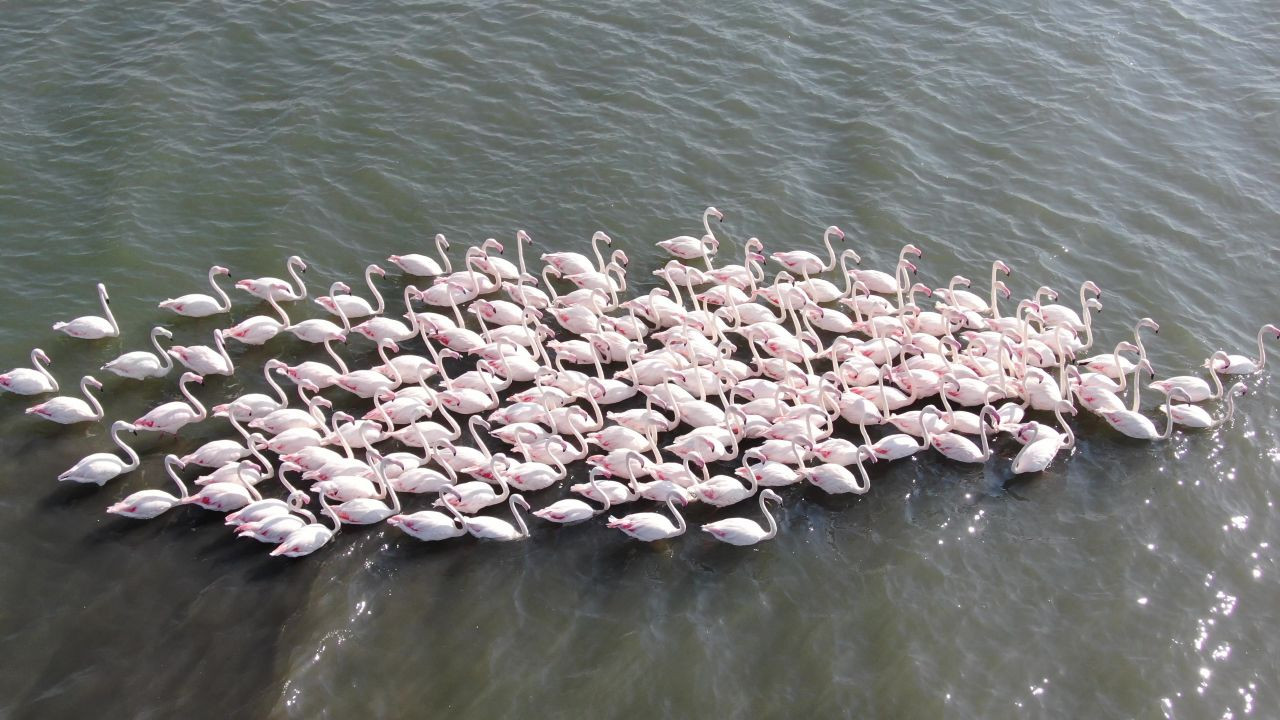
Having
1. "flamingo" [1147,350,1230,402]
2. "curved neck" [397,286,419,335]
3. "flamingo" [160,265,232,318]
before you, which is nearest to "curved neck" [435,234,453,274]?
"curved neck" [397,286,419,335]

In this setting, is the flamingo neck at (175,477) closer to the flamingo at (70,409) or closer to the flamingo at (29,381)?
the flamingo at (70,409)

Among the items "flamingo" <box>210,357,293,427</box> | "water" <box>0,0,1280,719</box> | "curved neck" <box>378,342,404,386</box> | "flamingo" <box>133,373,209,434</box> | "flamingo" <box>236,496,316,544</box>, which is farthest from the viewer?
"curved neck" <box>378,342,404,386</box>

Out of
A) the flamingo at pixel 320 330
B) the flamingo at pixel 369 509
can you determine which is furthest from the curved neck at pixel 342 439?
the flamingo at pixel 320 330

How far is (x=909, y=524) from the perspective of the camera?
1551cm

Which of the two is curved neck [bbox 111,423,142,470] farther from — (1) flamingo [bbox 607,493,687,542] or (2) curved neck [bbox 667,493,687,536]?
(2) curved neck [bbox 667,493,687,536]

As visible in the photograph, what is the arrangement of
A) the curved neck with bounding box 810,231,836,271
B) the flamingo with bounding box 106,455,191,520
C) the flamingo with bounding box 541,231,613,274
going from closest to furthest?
the flamingo with bounding box 106,455,191,520
the flamingo with bounding box 541,231,613,274
the curved neck with bounding box 810,231,836,271

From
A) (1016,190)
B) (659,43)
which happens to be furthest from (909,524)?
(659,43)

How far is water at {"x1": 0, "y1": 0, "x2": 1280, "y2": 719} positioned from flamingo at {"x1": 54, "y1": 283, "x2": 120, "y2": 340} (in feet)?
1.23

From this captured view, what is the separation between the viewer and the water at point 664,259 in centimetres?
1329

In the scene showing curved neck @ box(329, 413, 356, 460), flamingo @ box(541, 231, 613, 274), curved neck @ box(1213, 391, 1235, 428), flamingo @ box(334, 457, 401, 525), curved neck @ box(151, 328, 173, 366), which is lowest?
curved neck @ box(1213, 391, 1235, 428)

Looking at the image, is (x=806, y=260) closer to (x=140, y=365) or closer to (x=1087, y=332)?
(x=1087, y=332)

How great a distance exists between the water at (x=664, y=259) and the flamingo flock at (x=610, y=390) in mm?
467

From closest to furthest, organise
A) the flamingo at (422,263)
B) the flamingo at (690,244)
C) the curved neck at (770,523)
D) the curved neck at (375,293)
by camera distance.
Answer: the curved neck at (770,523), the curved neck at (375,293), the flamingo at (422,263), the flamingo at (690,244)

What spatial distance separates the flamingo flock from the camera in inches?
592
